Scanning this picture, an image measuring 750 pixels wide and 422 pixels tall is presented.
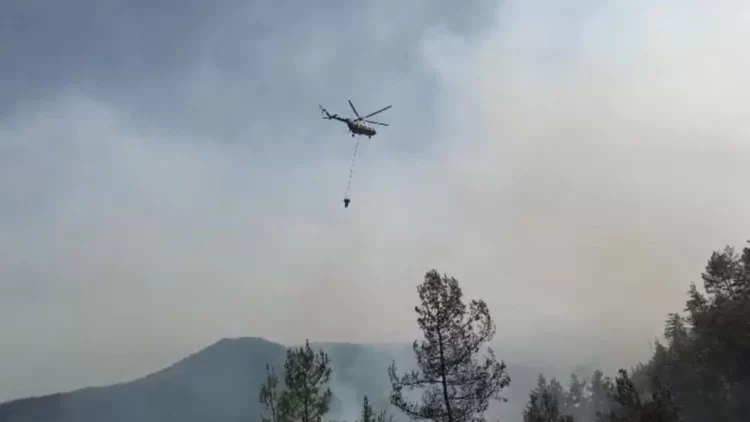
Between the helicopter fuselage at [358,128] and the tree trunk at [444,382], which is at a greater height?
the helicopter fuselage at [358,128]

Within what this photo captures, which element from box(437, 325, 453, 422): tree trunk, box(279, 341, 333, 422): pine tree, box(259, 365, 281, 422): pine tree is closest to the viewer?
box(437, 325, 453, 422): tree trunk

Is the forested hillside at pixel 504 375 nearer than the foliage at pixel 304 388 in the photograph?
Yes

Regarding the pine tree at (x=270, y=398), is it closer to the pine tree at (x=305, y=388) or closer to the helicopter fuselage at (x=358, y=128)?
the pine tree at (x=305, y=388)

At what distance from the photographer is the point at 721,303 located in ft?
148

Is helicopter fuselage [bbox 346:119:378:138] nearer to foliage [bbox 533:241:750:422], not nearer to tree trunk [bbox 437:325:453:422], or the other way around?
tree trunk [bbox 437:325:453:422]

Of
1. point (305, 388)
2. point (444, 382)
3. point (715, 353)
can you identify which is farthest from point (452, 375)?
point (715, 353)

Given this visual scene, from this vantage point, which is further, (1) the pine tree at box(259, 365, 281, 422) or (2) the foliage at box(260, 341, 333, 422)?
(1) the pine tree at box(259, 365, 281, 422)

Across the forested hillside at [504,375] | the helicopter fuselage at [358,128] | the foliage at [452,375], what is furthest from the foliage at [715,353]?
the helicopter fuselage at [358,128]

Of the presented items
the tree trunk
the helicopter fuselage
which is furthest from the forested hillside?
the helicopter fuselage

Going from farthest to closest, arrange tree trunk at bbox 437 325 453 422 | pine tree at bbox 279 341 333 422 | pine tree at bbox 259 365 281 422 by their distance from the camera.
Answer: pine tree at bbox 259 365 281 422 < pine tree at bbox 279 341 333 422 < tree trunk at bbox 437 325 453 422

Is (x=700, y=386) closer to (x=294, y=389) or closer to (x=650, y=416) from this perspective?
(x=650, y=416)

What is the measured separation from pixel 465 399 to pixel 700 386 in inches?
1694

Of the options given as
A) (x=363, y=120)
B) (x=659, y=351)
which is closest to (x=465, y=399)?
(x=363, y=120)

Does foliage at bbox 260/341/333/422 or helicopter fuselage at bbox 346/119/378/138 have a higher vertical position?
helicopter fuselage at bbox 346/119/378/138
